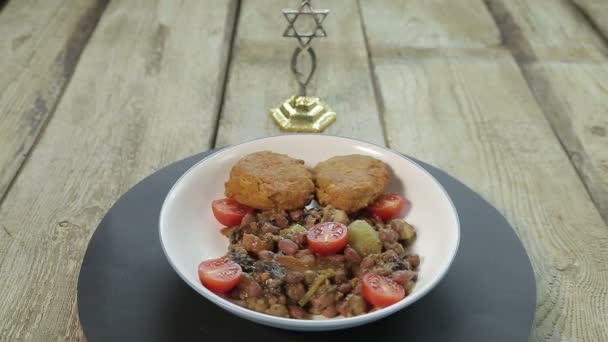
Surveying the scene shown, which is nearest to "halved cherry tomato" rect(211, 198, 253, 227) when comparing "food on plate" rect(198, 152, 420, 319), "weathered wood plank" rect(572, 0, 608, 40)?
"food on plate" rect(198, 152, 420, 319)

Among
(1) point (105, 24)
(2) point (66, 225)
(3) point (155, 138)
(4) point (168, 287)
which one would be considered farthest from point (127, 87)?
(4) point (168, 287)

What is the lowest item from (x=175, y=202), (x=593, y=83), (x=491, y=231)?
(x=593, y=83)

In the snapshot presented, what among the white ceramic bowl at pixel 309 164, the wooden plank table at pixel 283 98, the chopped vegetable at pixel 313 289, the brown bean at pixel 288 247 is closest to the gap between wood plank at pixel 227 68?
the wooden plank table at pixel 283 98

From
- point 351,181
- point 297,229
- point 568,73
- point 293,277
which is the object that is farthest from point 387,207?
point 568,73

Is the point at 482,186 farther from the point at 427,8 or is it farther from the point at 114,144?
the point at 427,8

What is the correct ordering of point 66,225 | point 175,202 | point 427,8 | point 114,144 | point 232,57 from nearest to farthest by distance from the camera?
point 175,202
point 66,225
point 114,144
point 232,57
point 427,8

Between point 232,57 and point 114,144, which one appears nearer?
point 114,144

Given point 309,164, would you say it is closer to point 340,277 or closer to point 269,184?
point 269,184
